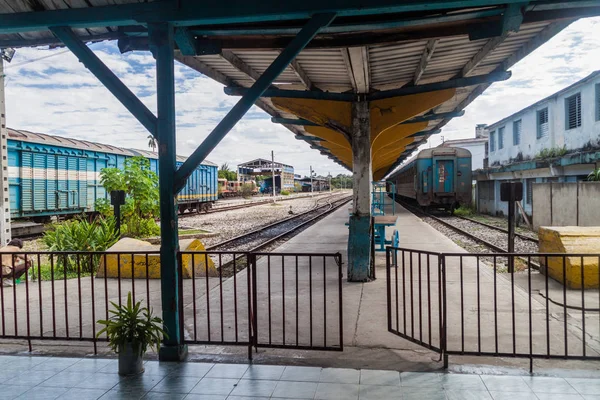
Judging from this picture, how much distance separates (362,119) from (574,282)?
442 centimetres

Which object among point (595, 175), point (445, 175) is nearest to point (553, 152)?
point (445, 175)

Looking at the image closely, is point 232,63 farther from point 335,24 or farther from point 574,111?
point 574,111

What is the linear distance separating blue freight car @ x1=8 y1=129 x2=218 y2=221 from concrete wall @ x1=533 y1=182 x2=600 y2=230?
17.9 meters

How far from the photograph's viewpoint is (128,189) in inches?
540

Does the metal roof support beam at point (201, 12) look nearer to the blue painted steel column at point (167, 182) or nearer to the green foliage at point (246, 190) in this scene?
the blue painted steel column at point (167, 182)

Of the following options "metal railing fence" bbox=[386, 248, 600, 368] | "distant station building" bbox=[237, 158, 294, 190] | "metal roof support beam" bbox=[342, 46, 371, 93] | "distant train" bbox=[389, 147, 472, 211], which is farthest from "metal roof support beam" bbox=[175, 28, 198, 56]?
"distant station building" bbox=[237, 158, 294, 190]

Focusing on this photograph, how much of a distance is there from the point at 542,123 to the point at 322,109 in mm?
17021

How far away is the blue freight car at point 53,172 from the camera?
15.0m

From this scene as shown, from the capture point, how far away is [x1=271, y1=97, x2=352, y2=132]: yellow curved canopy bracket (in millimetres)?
8086

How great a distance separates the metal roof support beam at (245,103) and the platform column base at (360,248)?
4.31 metres

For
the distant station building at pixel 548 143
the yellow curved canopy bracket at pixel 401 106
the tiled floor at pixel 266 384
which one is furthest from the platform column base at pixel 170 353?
the distant station building at pixel 548 143

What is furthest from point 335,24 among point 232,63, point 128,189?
point 128,189

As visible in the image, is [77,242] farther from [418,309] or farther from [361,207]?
[418,309]

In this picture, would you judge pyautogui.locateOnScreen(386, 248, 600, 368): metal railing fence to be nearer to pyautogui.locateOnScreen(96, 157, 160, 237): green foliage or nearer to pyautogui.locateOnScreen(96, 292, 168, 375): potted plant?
pyautogui.locateOnScreen(96, 292, 168, 375): potted plant
